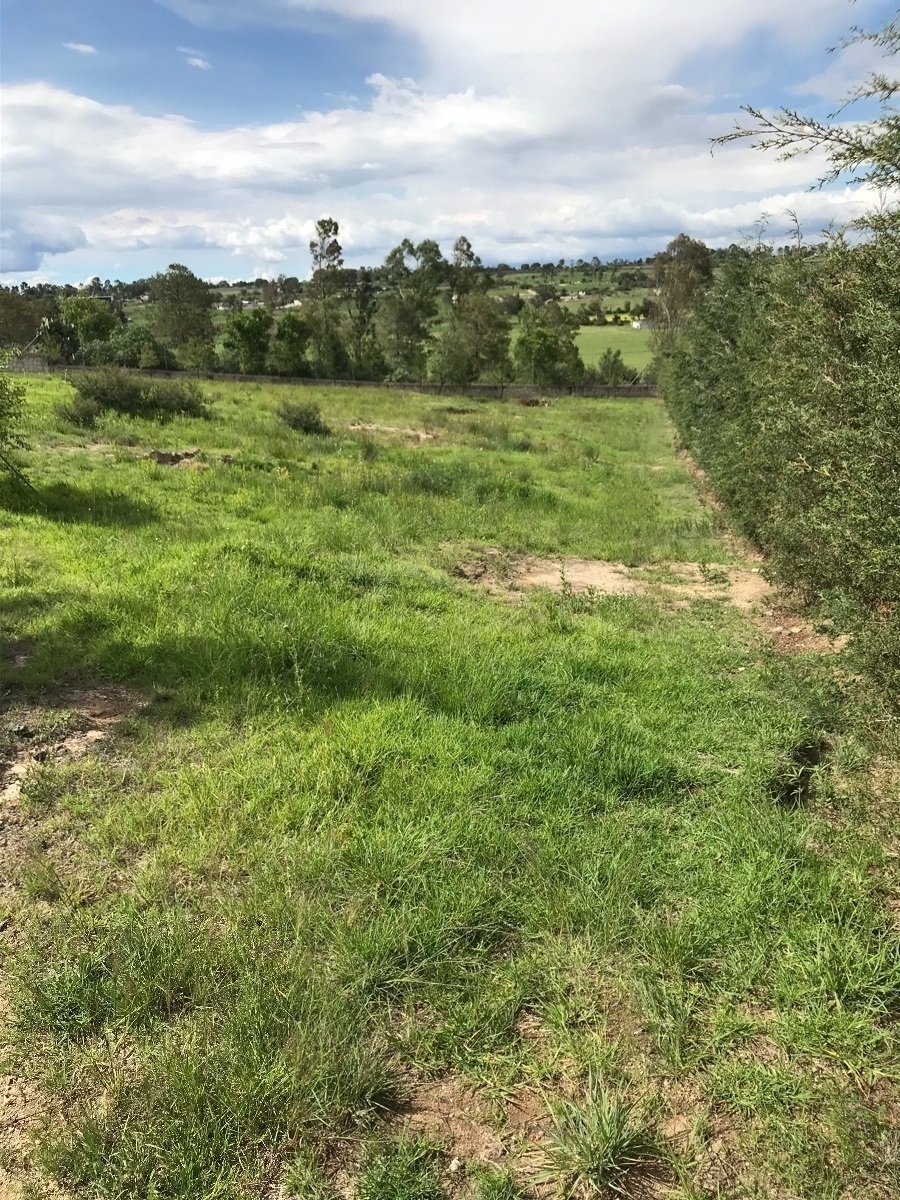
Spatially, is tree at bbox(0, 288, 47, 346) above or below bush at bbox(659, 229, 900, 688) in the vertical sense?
above

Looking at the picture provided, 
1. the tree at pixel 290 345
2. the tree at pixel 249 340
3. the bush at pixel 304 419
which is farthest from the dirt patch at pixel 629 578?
the tree at pixel 249 340

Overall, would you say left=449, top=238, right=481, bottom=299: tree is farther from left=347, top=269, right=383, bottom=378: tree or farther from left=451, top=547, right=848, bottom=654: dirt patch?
left=451, top=547, right=848, bottom=654: dirt patch

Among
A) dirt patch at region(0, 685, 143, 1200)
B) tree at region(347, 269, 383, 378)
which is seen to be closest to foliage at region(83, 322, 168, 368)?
tree at region(347, 269, 383, 378)

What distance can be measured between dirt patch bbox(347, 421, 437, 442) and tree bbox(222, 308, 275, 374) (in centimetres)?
2917

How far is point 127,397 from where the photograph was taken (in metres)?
17.3

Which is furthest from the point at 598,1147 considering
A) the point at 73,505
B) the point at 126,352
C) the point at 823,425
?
the point at 126,352

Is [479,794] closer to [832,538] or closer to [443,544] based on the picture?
[832,538]

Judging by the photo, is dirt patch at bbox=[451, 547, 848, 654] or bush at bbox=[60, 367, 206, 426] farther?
bush at bbox=[60, 367, 206, 426]

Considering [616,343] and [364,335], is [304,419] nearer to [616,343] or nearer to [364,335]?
[364,335]

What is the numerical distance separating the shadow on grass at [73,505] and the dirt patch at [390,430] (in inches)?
416

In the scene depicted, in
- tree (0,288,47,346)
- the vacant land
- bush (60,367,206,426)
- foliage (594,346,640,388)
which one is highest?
tree (0,288,47,346)

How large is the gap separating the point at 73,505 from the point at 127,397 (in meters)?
9.28

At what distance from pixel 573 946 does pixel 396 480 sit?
424 inches

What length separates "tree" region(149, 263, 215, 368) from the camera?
175ft
